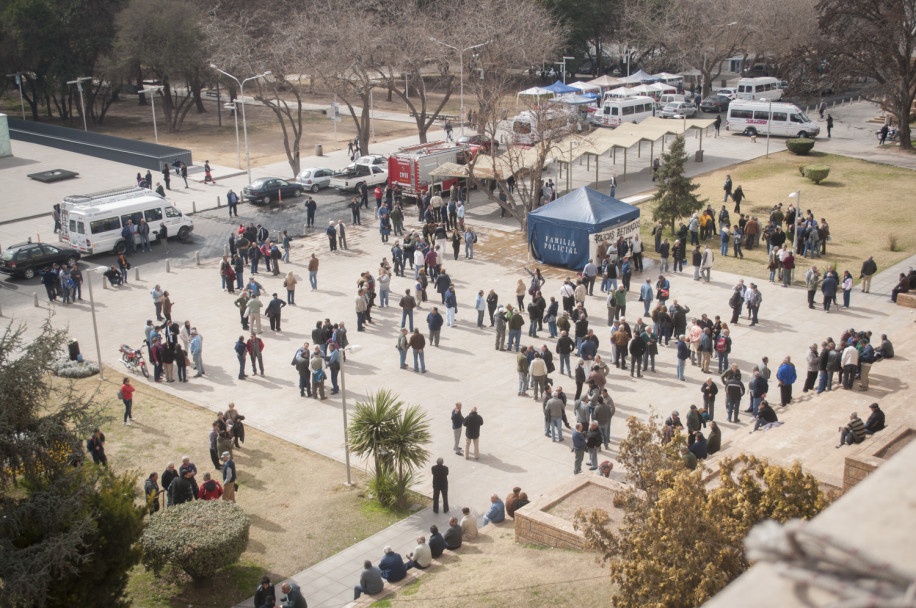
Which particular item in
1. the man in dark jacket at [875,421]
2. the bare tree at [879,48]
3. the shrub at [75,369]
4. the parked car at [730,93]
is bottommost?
the shrub at [75,369]

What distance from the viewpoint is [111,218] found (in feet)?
108

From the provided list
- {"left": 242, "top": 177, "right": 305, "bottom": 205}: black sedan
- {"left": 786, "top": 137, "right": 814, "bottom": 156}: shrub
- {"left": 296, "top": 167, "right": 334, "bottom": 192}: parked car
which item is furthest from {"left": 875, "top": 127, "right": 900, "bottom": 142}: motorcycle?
{"left": 242, "top": 177, "right": 305, "bottom": 205}: black sedan

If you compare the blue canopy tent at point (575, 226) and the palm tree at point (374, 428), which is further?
the blue canopy tent at point (575, 226)

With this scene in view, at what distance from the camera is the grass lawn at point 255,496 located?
14.5m

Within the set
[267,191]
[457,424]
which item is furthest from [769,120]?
[457,424]

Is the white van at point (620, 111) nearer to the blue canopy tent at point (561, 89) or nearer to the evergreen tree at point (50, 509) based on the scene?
the blue canopy tent at point (561, 89)

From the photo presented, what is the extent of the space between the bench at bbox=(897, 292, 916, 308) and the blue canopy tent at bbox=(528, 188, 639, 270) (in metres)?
8.43

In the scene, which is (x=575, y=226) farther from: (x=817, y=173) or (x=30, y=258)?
(x=30, y=258)

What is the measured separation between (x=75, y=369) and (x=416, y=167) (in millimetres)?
18791

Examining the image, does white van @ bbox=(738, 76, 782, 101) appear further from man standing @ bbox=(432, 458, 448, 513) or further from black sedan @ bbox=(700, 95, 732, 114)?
man standing @ bbox=(432, 458, 448, 513)

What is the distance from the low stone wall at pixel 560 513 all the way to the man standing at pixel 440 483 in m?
1.78

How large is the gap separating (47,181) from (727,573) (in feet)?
142

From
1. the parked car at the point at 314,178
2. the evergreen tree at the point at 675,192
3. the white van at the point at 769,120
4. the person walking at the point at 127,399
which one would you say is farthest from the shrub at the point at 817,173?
the person walking at the point at 127,399

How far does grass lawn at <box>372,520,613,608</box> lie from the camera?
12711 millimetres
